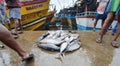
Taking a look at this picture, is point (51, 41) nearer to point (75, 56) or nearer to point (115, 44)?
point (75, 56)

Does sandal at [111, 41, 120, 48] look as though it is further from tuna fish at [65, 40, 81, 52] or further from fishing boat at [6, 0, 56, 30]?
fishing boat at [6, 0, 56, 30]

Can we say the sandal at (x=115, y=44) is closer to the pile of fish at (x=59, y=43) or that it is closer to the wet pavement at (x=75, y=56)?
the wet pavement at (x=75, y=56)

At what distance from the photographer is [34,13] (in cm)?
1169

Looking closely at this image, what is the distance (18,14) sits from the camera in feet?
21.3

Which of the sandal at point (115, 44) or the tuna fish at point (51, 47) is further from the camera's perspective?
the sandal at point (115, 44)

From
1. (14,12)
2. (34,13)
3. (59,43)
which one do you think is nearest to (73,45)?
(59,43)

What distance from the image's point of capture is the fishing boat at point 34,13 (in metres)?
10.7

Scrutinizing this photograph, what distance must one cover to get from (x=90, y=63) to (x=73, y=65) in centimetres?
33

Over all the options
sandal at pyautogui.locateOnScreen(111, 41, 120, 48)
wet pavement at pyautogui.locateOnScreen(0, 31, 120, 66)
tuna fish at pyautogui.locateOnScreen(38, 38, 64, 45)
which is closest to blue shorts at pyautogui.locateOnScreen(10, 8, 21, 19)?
wet pavement at pyautogui.locateOnScreen(0, 31, 120, 66)

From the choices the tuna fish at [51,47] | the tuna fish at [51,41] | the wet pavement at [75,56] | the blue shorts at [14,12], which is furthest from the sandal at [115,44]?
the blue shorts at [14,12]

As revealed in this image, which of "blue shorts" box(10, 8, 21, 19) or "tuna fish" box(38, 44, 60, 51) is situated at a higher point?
"blue shorts" box(10, 8, 21, 19)

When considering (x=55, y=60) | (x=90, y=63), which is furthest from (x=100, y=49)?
(x=55, y=60)

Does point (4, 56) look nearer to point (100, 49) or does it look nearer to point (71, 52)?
point (71, 52)

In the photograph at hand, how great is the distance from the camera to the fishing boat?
35.2 feet
